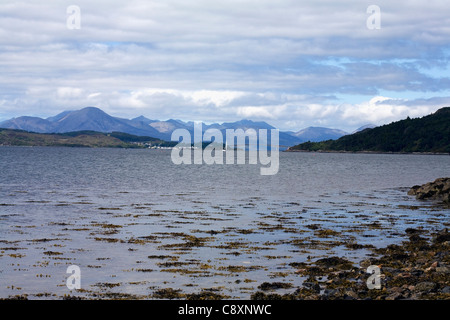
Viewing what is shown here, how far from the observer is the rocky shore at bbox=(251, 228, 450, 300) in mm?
22438

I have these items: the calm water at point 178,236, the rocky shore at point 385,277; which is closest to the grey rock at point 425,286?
the rocky shore at point 385,277

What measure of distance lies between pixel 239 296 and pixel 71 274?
917 centimetres

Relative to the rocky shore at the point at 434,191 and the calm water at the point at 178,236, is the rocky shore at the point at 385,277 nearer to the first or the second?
the calm water at the point at 178,236

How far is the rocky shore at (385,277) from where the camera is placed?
22.4 m

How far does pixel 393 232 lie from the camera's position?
4181 cm

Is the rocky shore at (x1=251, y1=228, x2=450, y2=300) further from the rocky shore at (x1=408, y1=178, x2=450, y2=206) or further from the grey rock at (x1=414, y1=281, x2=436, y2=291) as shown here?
the rocky shore at (x1=408, y1=178, x2=450, y2=206)

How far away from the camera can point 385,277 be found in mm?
25703

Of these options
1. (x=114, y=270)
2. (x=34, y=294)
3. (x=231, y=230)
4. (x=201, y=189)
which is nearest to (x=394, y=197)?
(x=201, y=189)

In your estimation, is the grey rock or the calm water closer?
the grey rock

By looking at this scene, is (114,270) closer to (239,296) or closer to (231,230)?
(239,296)

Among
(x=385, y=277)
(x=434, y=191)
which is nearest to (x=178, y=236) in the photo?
(x=385, y=277)

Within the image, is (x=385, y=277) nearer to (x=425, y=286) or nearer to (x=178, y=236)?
(x=425, y=286)

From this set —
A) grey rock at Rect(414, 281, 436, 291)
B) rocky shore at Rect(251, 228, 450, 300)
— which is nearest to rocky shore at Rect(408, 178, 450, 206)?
rocky shore at Rect(251, 228, 450, 300)

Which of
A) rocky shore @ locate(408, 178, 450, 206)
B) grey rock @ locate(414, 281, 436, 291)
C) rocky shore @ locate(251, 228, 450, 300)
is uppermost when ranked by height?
rocky shore @ locate(408, 178, 450, 206)
